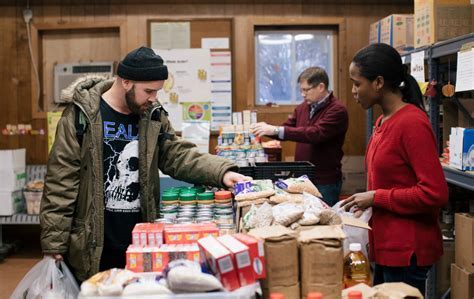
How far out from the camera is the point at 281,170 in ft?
11.3

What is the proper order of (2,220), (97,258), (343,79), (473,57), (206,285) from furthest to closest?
1. (343,79)
2. (2,220)
3. (473,57)
4. (97,258)
5. (206,285)

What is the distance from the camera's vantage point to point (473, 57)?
11.3 feet

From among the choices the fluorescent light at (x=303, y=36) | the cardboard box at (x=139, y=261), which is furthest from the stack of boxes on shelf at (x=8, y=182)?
the cardboard box at (x=139, y=261)

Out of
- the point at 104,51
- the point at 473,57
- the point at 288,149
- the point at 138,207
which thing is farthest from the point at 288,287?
the point at 104,51

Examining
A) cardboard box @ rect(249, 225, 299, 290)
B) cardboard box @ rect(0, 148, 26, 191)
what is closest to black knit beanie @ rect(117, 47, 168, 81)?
cardboard box @ rect(249, 225, 299, 290)

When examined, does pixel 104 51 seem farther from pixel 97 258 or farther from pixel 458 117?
pixel 97 258

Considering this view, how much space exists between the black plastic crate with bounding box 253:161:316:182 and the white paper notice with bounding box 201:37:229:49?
129 inches

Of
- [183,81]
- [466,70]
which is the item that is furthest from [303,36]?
[466,70]

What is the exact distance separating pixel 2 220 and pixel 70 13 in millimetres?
2246

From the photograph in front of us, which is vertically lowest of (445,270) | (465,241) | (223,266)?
(445,270)

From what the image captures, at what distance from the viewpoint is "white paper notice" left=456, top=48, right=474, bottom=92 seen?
3492 mm

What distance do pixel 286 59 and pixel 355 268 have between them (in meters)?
4.82

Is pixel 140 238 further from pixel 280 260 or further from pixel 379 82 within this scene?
pixel 379 82

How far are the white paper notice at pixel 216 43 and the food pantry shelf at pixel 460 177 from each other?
3258 mm
